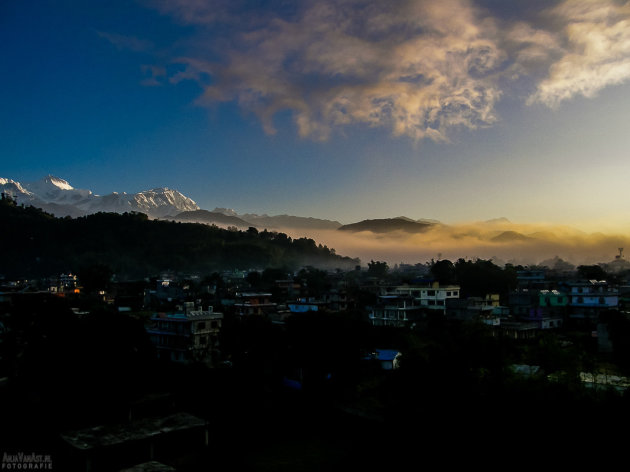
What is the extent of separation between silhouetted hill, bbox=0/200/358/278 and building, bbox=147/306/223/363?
3306 inches

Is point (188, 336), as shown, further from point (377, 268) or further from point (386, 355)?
point (377, 268)

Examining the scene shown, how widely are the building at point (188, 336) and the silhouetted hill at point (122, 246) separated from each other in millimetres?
83979

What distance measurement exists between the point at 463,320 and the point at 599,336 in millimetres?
10911

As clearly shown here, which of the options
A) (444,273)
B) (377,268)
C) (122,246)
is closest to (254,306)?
(444,273)

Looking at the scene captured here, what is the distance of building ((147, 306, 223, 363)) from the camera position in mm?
34031

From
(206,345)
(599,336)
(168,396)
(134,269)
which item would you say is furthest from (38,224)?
(599,336)

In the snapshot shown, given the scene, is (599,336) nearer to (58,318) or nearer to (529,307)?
(529,307)

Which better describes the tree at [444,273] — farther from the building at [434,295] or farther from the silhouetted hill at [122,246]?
the silhouetted hill at [122,246]

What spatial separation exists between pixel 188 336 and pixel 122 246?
108 meters

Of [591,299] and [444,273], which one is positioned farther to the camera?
[444,273]

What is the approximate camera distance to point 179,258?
5049 inches

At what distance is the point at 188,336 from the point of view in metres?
34.1

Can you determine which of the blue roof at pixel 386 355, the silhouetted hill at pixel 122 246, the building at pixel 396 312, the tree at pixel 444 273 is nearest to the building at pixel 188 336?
the blue roof at pixel 386 355

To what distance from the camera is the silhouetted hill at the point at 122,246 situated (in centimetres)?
11831
